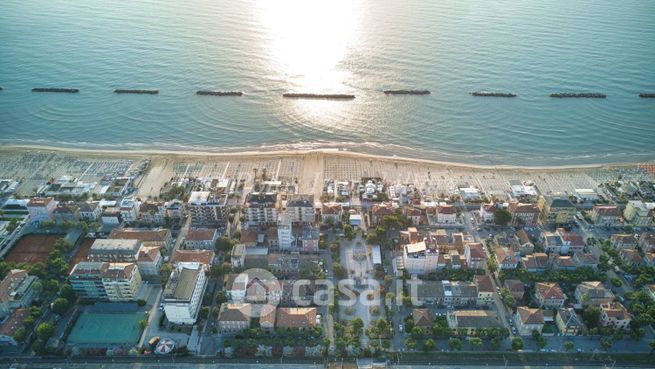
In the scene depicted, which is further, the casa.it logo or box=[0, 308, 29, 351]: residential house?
the casa.it logo

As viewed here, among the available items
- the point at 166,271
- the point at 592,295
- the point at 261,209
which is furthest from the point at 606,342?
the point at 166,271

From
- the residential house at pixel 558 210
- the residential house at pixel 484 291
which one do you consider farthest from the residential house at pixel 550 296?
the residential house at pixel 558 210

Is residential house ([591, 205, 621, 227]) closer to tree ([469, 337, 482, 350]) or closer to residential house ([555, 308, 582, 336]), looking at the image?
residential house ([555, 308, 582, 336])

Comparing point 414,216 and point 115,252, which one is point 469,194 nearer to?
point 414,216

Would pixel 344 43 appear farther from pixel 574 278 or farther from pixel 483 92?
pixel 574 278

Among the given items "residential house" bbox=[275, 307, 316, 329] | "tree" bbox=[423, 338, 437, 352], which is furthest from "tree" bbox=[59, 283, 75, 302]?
"tree" bbox=[423, 338, 437, 352]

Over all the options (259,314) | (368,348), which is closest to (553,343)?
(368,348)
